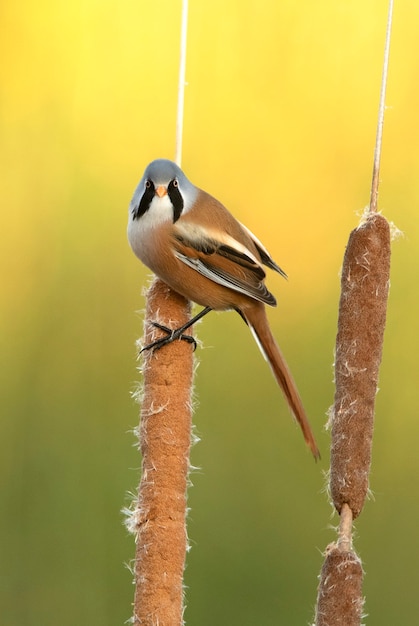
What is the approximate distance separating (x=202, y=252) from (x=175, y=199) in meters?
0.10

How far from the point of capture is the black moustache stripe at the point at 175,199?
42.9 inches

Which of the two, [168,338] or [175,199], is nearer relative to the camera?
[168,338]

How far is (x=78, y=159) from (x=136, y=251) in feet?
3.06

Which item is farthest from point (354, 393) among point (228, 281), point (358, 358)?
point (228, 281)

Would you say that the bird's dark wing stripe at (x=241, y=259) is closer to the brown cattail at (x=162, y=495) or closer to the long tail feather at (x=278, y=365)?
the long tail feather at (x=278, y=365)

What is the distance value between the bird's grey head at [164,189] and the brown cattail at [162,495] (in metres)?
0.22

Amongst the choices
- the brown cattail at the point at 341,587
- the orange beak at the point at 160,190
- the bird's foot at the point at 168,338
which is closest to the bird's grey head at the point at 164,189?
the orange beak at the point at 160,190

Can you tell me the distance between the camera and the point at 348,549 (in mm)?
864

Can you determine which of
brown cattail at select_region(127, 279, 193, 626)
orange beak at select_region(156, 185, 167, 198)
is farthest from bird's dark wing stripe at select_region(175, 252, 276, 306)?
brown cattail at select_region(127, 279, 193, 626)

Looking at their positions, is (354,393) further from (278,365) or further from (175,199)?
(175,199)

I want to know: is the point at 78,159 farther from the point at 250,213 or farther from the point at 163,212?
the point at 163,212

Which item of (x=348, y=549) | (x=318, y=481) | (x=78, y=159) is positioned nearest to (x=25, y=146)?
(x=78, y=159)

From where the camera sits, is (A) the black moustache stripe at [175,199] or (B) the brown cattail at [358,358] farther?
(A) the black moustache stripe at [175,199]

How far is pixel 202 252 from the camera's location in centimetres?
120
